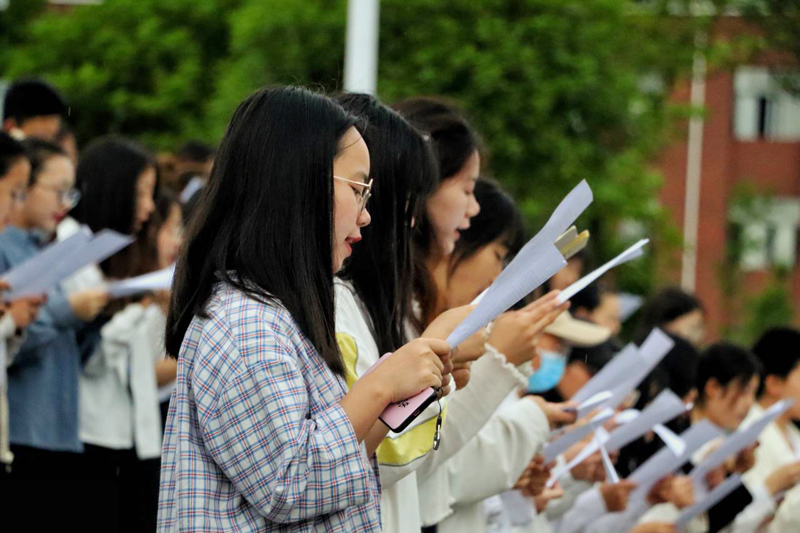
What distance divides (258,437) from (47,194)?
302 centimetres

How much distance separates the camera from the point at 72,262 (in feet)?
13.7

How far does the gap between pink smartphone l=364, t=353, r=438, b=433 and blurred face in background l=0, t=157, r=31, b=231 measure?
256 cm

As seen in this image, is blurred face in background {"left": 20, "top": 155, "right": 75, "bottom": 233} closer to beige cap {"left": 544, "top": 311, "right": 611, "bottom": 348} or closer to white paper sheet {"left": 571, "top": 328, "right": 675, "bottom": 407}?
beige cap {"left": 544, "top": 311, "right": 611, "bottom": 348}

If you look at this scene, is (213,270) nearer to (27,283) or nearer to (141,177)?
(27,283)

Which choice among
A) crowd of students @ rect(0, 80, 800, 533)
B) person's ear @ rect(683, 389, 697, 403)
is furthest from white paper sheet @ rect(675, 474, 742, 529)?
person's ear @ rect(683, 389, 697, 403)

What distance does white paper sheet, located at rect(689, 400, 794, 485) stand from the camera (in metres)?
4.69

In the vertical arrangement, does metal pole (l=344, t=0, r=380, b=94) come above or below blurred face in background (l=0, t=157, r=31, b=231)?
above

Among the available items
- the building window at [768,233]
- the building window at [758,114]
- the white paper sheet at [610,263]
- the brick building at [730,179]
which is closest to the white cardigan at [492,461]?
the white paper sheet at [610,263]

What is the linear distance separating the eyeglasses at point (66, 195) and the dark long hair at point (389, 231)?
2312 mm

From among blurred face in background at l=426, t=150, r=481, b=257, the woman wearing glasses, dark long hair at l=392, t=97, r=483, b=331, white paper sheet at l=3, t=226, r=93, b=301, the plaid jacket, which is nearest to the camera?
the plaid jacket

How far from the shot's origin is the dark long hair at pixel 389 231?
2828mm

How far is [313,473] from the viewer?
7.18ft

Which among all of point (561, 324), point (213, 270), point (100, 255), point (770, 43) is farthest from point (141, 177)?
point (770, 43)

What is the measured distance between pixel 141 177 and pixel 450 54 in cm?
615
